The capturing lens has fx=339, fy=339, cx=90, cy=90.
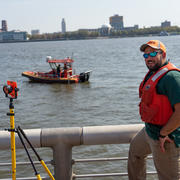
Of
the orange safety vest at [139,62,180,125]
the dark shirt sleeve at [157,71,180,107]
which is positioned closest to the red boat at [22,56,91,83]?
the orange safety vest at [139,62,180,125]

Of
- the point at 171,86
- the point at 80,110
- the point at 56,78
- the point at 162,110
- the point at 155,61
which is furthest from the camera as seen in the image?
the point at 56,78

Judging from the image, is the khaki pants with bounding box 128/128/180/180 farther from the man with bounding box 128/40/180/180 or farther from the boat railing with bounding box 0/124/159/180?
the boat railing with bounding box 0/124/159/180

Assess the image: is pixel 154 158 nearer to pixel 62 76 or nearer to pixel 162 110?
pixel 162 110

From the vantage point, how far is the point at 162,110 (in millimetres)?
2760

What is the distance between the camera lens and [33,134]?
3098 millimetres

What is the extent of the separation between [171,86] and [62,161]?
1244mm

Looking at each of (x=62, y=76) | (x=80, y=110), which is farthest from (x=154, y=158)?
(x=62, y=76)

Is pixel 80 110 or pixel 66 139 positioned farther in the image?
pixel 80 110

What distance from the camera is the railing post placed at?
3.13 m

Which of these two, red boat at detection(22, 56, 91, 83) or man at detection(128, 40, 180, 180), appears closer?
man at detection(128, 40, 180, 180)

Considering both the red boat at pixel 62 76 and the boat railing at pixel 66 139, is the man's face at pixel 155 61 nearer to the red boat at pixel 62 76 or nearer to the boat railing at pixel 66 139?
the boat railing at pixel 66 139

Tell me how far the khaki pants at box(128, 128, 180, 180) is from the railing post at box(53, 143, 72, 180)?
22.8 inches

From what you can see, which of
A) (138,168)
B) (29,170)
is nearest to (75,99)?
(29,170)

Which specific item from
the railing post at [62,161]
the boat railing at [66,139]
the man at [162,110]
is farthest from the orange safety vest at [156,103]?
the railing post at [62,161]
